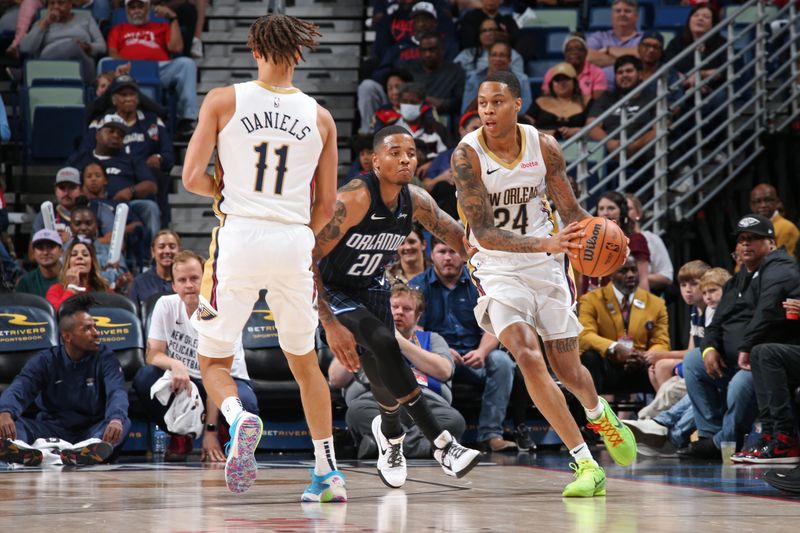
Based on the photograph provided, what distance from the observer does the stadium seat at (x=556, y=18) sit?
44.8 ft

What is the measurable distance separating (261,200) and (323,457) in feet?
3.74

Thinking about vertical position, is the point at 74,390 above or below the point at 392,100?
below

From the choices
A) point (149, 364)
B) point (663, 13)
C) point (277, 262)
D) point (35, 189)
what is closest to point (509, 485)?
point (277, 262)

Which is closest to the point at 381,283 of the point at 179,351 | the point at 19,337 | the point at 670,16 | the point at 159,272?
the point at 179,351

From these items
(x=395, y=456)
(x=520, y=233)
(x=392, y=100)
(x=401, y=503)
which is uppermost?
(x=392, y=100)

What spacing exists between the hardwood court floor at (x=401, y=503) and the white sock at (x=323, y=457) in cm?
18

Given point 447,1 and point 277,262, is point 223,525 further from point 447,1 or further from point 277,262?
point 447,1

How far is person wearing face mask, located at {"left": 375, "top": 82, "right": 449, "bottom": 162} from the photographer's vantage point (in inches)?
446

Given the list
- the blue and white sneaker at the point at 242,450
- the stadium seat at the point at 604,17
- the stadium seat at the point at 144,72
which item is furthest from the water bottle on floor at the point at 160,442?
the stadium seat at the point at 604,17

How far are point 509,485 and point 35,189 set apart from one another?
787 cm

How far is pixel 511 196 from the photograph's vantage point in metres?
5.77

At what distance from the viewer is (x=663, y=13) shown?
13.6 meters

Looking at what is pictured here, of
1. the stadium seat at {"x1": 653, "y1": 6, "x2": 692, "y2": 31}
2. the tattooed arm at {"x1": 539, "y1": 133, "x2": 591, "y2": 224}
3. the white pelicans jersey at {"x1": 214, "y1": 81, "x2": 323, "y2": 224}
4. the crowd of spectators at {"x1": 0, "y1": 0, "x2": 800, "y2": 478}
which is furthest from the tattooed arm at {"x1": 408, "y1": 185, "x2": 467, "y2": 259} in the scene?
the stadium seat at {"x1": 653, "y1": 6, "x2": 692, "y2": 31}

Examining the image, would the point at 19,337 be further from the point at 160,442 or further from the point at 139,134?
the point at 139,134
